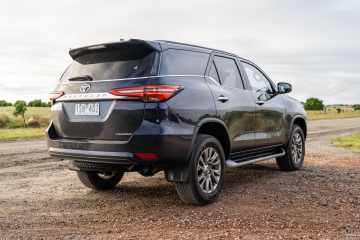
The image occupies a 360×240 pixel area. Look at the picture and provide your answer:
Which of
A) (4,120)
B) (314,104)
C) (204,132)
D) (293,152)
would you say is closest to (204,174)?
(204,132)

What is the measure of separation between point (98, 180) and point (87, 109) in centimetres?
162

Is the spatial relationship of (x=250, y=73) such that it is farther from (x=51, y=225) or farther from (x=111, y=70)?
(x=51, y=225)

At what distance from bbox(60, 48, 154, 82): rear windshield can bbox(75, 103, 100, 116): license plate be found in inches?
13.5

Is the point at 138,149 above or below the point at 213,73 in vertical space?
below

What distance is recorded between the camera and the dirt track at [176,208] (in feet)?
13.5

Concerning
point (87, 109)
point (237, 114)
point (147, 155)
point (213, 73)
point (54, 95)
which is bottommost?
point (147, 155)

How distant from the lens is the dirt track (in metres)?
4.10

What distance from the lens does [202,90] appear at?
5.11 meters

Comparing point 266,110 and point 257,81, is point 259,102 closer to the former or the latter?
point 266,110

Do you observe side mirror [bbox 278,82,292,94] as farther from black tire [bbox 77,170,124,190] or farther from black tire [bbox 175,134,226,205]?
black tire [bbox 77,170,124,190]

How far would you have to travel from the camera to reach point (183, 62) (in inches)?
200

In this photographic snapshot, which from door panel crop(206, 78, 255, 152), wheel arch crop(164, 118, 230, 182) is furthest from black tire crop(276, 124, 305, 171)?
wheel arch crop(164, 118, 230, 182)

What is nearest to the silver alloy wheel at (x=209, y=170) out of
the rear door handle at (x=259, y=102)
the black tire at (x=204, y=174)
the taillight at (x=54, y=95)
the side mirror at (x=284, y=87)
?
the black tire at (x=204, y=174)

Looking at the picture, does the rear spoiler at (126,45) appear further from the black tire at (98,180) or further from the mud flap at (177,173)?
the black tire at (98,180)
